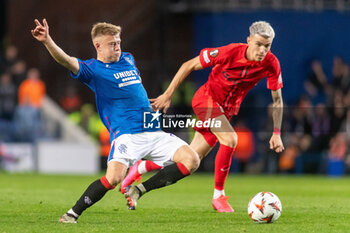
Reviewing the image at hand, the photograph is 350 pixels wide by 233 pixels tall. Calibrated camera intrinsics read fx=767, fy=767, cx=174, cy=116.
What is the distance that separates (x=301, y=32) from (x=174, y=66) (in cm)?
343

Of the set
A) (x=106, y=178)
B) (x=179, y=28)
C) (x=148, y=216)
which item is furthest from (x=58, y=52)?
(x=179, y=28)

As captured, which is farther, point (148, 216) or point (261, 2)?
point (261, 2)

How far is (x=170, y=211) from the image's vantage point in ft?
27.8

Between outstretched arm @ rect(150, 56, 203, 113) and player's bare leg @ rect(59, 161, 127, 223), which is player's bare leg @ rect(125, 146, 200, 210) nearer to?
outstretched arm @ rect(150, 56, 203, 113)

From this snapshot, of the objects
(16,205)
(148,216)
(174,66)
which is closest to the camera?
(148,216)

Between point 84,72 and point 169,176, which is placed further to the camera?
point 169,176

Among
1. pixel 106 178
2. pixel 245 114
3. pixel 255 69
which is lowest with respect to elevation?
pixel 245 114

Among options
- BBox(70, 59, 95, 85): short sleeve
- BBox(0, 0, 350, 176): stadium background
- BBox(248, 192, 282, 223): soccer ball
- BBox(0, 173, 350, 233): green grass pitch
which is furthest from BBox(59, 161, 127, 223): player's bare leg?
BBox(0, 0, 350, 176): stadium background

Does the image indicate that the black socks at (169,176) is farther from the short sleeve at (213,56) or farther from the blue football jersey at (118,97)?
the short sleeve at (213,56)

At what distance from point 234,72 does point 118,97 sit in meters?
1.48

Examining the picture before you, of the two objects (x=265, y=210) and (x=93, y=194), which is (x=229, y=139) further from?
(x=93, y=194)

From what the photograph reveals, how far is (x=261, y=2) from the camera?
19344 mm

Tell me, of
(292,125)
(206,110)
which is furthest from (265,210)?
(292,125)

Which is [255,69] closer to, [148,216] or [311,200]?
[148,216]
